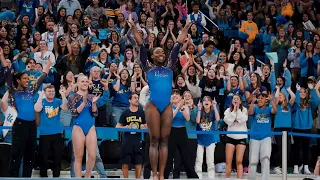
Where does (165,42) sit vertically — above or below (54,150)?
above

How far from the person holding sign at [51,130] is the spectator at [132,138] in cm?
112

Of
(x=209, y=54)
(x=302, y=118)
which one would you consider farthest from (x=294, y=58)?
(x=302, y=118)

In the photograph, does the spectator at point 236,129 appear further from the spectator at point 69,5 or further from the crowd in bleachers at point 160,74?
the spectator at point 69,5

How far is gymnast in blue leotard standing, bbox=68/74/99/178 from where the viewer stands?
12508 mm

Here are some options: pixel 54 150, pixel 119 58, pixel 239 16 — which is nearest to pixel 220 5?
pixel 239 16

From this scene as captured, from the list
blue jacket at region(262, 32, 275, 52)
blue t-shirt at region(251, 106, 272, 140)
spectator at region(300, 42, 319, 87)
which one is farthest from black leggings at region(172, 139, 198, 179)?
blue jacket at region(262, 32, 275, 52)

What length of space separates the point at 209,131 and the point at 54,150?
9.20 feet

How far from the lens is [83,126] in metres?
12.5

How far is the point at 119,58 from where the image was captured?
16391mm

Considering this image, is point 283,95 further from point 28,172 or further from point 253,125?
point 28,172

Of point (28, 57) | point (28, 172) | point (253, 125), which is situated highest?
point (28, 57)

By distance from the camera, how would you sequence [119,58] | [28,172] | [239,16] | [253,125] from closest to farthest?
[28,172], [253,125], [119,58], [239,16]

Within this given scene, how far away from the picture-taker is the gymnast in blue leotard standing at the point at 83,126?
1251 cm

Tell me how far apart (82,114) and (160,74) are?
2.33m
